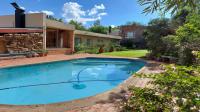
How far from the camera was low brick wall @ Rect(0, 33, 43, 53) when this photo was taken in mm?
18922

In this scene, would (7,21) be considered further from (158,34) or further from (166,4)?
(166,4)

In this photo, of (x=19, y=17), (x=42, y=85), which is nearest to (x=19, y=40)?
(x=19, y=17)

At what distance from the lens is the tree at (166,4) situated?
216 inches

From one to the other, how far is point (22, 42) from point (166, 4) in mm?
17237

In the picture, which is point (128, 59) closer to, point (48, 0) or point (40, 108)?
point (40, 108)

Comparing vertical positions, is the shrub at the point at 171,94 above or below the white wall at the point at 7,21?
below

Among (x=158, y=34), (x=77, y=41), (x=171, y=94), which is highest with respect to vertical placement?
(x=158, y=34)

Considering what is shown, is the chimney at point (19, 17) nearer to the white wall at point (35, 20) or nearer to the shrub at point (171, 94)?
the white wall at point (35, 20)

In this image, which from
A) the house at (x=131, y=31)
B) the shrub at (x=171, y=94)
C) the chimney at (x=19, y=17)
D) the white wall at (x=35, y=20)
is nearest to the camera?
the shrub at (x=171, y=94)

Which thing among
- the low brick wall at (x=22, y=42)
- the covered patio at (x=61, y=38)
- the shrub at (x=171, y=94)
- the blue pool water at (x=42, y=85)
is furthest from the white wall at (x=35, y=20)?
the shrub at (x=171, y=94)

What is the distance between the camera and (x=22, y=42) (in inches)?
790

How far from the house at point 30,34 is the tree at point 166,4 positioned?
15202 mm

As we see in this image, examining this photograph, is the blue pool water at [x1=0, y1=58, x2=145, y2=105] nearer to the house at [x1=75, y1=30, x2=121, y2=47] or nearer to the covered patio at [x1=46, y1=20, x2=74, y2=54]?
the covered patio at [x1=46, y1=20, x2=74, y2=54]

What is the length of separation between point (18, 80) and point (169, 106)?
36.7ft
